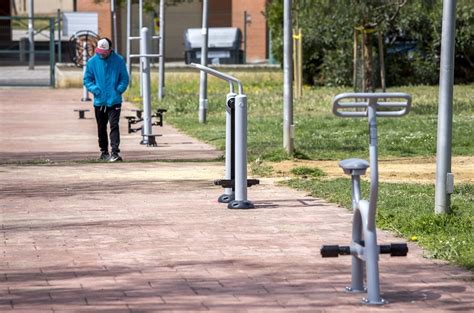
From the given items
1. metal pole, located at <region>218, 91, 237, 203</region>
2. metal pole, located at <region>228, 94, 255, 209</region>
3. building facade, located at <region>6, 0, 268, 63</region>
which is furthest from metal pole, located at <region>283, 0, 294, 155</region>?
building facade, located at <region>6, 0, 268, 63</region>

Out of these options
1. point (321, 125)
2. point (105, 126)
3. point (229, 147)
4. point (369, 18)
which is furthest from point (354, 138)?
point (369, 18)

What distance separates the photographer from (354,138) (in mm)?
19562

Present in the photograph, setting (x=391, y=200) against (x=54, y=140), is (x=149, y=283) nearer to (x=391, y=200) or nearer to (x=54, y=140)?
(x=391, y=200)

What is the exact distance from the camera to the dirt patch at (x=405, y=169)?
14.7 metres

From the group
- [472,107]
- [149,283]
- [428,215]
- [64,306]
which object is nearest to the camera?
[64,306]

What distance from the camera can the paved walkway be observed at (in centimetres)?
785

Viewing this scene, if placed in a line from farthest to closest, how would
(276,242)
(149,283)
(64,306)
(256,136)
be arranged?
(256,136) → (276,242) → (149,283) → (64,306)

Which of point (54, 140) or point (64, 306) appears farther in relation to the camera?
point (54, 140)

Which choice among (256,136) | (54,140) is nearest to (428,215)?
(256,136)

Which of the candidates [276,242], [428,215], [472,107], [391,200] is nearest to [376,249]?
[276,242]

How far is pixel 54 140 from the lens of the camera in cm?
2108

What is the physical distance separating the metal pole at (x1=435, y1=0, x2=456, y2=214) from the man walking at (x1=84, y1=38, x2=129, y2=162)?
7249 millimetres

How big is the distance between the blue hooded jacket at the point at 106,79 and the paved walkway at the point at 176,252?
70.9 inches

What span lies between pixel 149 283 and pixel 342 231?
256cm
